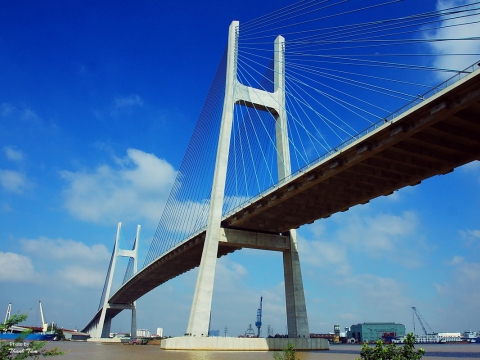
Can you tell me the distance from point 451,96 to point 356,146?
5.85 m

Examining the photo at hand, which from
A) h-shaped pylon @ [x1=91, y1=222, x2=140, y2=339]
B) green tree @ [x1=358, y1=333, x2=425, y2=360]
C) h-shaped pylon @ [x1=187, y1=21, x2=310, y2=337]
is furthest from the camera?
h-shaped pylon @ [x1=91, y1=222, x2=140, y2=339]

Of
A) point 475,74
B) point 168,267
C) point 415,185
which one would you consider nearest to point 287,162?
point 415,185

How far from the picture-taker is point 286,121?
123 ft

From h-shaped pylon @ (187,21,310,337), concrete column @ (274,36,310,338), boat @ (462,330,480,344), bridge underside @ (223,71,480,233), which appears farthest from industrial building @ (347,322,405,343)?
bridge underside @ (223,71,480,233)

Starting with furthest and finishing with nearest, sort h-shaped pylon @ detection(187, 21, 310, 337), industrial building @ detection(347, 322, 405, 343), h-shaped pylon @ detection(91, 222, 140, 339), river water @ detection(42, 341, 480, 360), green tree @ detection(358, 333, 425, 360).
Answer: industrial building @ detection(347, 322, 405, 343) < h-shaped pylon @ detection(91, 222, 140, 339) < h-shaped pylon @ detection(187, 21, 310, 337) < river water @ detection(42, 341, 480, 360) < green tree @ detection(358, 333, 425, 360)

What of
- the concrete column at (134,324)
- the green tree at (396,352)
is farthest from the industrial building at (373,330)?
the green tree at (396,352)

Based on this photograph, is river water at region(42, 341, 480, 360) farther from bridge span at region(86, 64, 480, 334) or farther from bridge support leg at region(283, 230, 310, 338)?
bridge span at region(86, 64, 480, 334)

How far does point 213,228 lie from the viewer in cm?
3412

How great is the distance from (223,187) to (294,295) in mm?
10084

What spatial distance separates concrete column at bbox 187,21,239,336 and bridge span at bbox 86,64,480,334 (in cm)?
130

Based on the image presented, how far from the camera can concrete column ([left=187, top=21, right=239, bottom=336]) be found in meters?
32.3

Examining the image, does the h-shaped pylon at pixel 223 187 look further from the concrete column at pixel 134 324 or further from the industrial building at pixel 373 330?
the industrial building at pixel 373 330

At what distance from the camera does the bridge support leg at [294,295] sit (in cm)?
3522

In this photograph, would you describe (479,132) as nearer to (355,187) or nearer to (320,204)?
(355,187)
